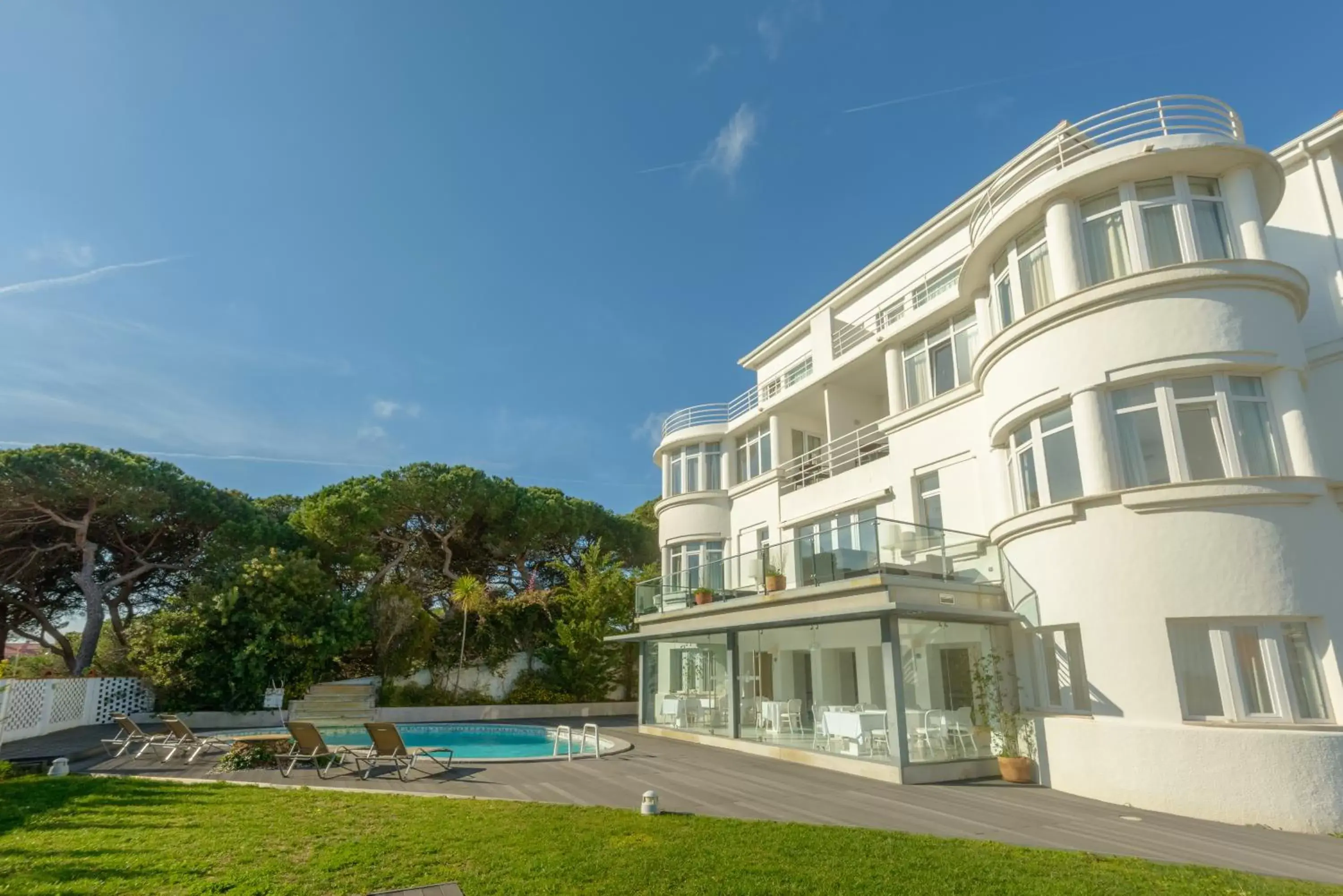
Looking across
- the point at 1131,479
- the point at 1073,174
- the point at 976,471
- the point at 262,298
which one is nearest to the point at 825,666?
the point at 976,471

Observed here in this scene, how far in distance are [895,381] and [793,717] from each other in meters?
8.33

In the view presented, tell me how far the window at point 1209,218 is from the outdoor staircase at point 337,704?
22.5 metres

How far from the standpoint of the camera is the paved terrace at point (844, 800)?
7324mm

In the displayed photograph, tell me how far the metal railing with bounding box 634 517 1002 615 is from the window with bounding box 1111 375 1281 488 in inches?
123

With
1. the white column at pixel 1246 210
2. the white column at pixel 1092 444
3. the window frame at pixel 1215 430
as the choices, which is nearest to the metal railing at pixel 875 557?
the white column at pixel 1092 444

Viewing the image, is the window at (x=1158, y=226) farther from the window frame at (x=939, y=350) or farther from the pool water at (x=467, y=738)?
the pool water at (x=467, y=738)

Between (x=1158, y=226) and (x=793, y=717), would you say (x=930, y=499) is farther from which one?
(x=1158, y=226)

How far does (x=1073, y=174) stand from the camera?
1164 cm

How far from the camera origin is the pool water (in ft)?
54.2

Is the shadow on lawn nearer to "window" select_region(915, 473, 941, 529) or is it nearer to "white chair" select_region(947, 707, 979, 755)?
"white chair" select_region(947, 707, 979, 755)

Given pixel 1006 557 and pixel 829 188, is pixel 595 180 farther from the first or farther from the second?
pixel 1006 557

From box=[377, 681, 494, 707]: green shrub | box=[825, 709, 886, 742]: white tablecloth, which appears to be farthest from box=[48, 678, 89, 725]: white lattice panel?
box=[825, 709, 886, 742]: white tablecloth

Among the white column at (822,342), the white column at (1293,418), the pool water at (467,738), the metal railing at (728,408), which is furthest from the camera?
the metal railing at (728,408)

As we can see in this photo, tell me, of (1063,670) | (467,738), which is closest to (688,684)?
(467,738)
